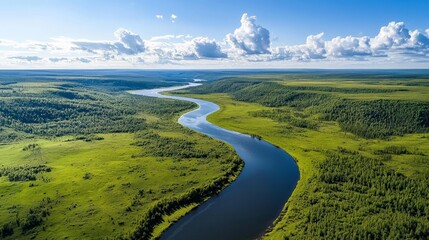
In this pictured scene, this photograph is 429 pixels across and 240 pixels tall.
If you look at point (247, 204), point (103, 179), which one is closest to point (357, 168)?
point (247, 204)

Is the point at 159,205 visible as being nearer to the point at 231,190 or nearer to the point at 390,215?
the point at 231,190

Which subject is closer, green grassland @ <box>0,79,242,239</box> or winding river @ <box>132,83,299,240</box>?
winding river @ <box>132,83,299,240</box>

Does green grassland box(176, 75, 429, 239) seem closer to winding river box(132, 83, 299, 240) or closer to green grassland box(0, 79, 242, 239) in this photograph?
winding river box(132, 83, 299, 240)

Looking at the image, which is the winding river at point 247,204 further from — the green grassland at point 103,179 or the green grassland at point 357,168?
the green grassland at point 103,179

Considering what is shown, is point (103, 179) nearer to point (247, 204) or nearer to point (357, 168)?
point (247, 204)

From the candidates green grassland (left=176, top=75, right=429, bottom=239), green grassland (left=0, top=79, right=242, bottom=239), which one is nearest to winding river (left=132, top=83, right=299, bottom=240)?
green grassland (left=176, top=75, right=429, bottom=239)

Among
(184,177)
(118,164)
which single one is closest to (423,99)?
(184,177)
